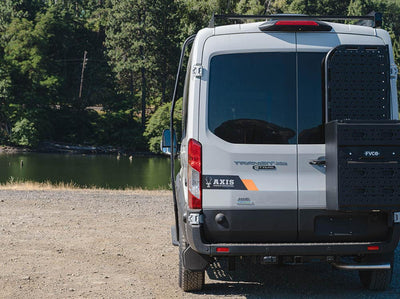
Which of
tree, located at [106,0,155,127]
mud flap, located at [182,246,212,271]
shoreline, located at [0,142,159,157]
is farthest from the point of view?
tree, located at [106,0,155,127]

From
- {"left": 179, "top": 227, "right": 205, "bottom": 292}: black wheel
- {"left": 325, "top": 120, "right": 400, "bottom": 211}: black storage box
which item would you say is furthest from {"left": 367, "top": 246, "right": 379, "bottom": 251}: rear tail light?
{"left": 179, "top": 227, "right": 205, "bottom": 292}: black wheel

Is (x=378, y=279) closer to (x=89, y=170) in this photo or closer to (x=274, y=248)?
(x=274, y=248)

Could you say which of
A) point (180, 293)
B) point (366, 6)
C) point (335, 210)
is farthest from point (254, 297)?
point (366, 6)

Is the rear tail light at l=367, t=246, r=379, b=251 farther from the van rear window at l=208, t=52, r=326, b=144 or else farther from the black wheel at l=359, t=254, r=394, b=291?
the van rear window at l=208, t=52, r=326, b=144

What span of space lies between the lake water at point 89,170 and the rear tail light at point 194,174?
86.9 feet

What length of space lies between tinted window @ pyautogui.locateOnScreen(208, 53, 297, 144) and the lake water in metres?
26.6

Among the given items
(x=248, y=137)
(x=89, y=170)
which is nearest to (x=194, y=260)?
(x=248, y=137)

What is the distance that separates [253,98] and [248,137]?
36 cm

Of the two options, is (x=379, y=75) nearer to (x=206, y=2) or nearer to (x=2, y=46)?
(x=206, y=2)

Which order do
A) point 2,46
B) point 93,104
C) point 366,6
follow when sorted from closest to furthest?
1. point 2,46
2. point 93,104
3. point 366,6

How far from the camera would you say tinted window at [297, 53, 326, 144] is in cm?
522

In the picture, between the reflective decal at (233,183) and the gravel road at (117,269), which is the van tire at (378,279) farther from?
the reflective decal at (233,183)

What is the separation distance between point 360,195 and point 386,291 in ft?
5.72

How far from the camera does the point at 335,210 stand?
16.8 ft
